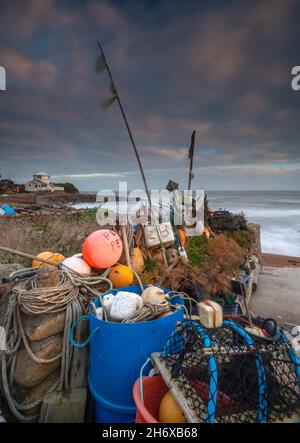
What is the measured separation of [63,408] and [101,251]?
63.5 inches

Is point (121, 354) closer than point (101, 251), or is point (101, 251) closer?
point (121, 354)

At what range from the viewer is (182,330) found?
188cm

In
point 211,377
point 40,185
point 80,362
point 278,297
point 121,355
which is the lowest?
point 278,297

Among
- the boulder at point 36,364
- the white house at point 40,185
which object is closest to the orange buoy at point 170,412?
the boulder at point 36,364

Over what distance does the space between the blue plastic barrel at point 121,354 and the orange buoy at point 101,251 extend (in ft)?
3.80

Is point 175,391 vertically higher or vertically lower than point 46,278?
lower

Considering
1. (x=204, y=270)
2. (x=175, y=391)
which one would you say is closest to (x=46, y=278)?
(x=175, y=391)

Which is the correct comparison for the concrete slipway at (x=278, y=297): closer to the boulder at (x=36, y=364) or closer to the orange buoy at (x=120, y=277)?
the orange buoy at (x=120, y=277)

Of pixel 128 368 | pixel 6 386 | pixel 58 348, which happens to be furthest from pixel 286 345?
pixel 6 386

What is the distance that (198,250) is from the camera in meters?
5.28

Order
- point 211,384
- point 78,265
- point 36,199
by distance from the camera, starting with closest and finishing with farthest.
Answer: point 211,384, point 78,265, point 36,199

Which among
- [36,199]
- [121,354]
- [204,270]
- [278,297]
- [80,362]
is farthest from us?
[36,199]

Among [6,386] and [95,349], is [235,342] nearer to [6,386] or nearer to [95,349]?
[95,349]

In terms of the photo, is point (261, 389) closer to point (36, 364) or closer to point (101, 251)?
point (36, 364)
